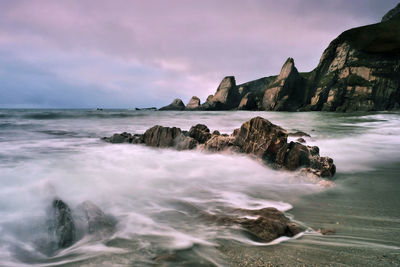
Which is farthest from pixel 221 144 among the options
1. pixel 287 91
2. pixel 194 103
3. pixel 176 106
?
pixel 176 106

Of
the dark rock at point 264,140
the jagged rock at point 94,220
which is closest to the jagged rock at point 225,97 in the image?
the dark rock at point 264,140

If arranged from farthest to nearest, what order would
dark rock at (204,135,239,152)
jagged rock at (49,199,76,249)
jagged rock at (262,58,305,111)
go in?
1. jagged rock at (262,58,305,111)
2. dark rock at (204,135,239,152)
3. jagged rock at (49,199,76,249)

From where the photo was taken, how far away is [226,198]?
3.68 m

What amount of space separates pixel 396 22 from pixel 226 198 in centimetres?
9025

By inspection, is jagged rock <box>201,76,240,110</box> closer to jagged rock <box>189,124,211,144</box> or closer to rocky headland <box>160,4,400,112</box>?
rocky headland <box>160,4,400,112</box>

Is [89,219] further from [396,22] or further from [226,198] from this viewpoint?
[396,22]

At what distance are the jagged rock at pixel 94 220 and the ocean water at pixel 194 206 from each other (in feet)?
0.39

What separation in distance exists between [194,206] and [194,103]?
8595cm

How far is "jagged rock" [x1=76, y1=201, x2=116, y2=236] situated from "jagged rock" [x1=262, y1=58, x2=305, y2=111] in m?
73.7

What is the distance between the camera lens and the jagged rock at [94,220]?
2613 millimetres

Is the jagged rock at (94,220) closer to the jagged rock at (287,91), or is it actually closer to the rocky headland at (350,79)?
the rocky headland at (350,79)

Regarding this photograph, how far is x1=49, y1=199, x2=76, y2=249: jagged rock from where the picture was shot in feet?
7.86

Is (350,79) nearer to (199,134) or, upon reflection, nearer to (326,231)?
(199,134)

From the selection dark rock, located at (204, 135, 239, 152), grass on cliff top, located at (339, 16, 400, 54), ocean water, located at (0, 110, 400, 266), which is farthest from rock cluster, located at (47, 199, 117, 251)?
grass on cliff top, located at (339, 16, 400, 54)
